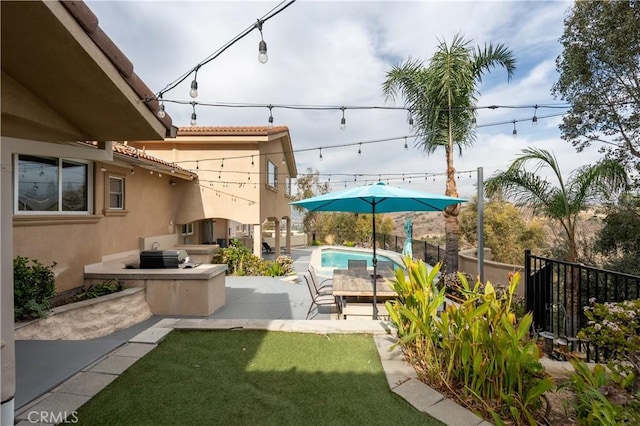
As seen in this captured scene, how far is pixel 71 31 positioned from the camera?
2818 millimetres

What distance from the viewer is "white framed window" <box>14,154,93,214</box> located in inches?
216

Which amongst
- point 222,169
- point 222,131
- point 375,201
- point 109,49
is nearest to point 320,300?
point 375,201

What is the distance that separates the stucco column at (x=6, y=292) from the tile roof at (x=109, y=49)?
53.4 inches

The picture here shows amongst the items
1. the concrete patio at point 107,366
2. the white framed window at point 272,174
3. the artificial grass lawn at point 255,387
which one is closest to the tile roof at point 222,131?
the white framed window at point 272,174

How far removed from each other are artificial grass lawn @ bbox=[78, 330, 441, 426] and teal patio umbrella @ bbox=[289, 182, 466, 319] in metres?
2.02

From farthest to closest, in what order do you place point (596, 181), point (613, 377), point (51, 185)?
point (596, 181), point (51, 185), point (613, 377)

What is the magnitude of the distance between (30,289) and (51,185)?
239 cm

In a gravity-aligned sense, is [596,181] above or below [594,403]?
above

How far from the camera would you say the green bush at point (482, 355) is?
2.58 m

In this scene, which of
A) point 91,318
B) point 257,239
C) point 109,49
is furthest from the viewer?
point 257,239

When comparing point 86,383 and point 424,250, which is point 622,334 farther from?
point 424,250

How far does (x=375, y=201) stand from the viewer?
20.4 ft

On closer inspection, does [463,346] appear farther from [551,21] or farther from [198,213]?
[198,213]

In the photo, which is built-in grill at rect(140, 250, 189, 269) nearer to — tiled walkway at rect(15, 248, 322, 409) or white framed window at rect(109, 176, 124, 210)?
tiled walkway at rect(15, 248, 322, 409)
